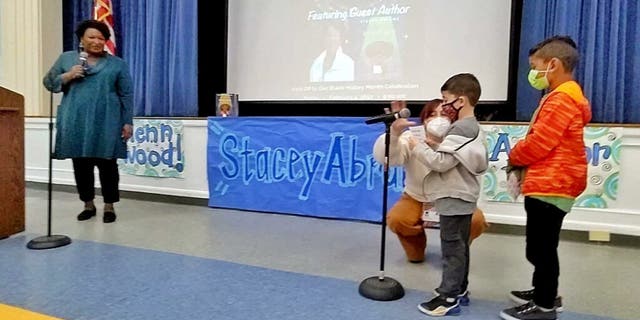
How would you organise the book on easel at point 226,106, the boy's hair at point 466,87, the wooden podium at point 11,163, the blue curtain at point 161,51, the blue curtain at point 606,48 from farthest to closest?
1. the blue curtain at point 161,51
2. the book on easel at point 226,106
3. the blue curtain at point 606,48
4. the wooden podium at point 11,163
5. the boy's hair at point 466,87

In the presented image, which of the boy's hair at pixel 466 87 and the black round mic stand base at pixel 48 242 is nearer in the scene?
the boy's hair at pixel 466 87

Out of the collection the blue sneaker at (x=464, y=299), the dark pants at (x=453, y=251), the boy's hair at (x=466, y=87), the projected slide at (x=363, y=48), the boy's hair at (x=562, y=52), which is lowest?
the blue sneaker at (x=464, y=299)

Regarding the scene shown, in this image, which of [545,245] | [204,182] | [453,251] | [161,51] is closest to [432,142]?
[453,251]

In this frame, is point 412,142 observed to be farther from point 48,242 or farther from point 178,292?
point 48,242

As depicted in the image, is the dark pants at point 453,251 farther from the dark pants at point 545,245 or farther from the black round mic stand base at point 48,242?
the black round mic stand base at point 48,242

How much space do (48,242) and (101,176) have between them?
0.82 metres

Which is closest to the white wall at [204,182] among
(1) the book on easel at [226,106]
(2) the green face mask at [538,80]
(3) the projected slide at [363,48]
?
(1) the book on easel at [226,106]

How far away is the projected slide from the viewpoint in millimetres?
3514

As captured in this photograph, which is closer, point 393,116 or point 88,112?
point 393,116

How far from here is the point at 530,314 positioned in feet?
5.64

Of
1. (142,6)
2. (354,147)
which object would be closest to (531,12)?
(354,147)

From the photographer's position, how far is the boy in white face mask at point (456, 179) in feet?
5.72

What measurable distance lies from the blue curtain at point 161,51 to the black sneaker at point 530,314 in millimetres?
3310

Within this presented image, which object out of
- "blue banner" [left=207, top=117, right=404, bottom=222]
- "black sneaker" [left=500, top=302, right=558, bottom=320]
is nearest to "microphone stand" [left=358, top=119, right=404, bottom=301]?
"black sneaker" [left=500, top=302, right=558, bottom=320]
